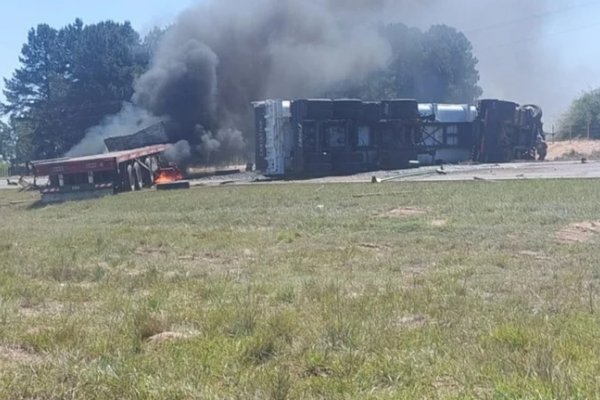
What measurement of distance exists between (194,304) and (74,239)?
19.1ft

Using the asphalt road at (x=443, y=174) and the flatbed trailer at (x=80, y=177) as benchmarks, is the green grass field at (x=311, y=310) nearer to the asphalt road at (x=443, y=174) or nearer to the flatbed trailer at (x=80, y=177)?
the flatbed trailer at (x=80, y=177)

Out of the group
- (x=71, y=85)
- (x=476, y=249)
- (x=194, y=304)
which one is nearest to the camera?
(x=194, y=304)

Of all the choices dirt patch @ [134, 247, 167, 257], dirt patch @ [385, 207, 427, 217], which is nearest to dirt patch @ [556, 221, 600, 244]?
dirt patch @ [385, 207, 427, 217]

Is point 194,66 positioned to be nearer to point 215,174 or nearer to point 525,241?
point 215,174

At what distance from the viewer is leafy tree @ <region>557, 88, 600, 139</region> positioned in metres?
54.0

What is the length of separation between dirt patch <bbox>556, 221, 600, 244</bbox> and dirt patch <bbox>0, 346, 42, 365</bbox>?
22.0 ft

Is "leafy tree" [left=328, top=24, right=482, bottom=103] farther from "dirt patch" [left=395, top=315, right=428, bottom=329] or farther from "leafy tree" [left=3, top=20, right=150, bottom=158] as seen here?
"dirt patch" [left=395, top=315, right=428, bottom=329]

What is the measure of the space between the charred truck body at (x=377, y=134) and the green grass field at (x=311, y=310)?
16.7 m

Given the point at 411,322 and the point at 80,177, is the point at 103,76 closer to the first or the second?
the point at 80,177

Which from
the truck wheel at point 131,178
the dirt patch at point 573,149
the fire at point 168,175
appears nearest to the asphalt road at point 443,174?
the fire at point 168,175

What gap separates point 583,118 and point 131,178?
4200 cm

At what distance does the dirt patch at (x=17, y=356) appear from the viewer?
164 inches

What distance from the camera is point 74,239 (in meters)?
11.1

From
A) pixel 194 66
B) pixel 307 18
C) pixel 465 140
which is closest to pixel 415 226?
pixel 465 140
